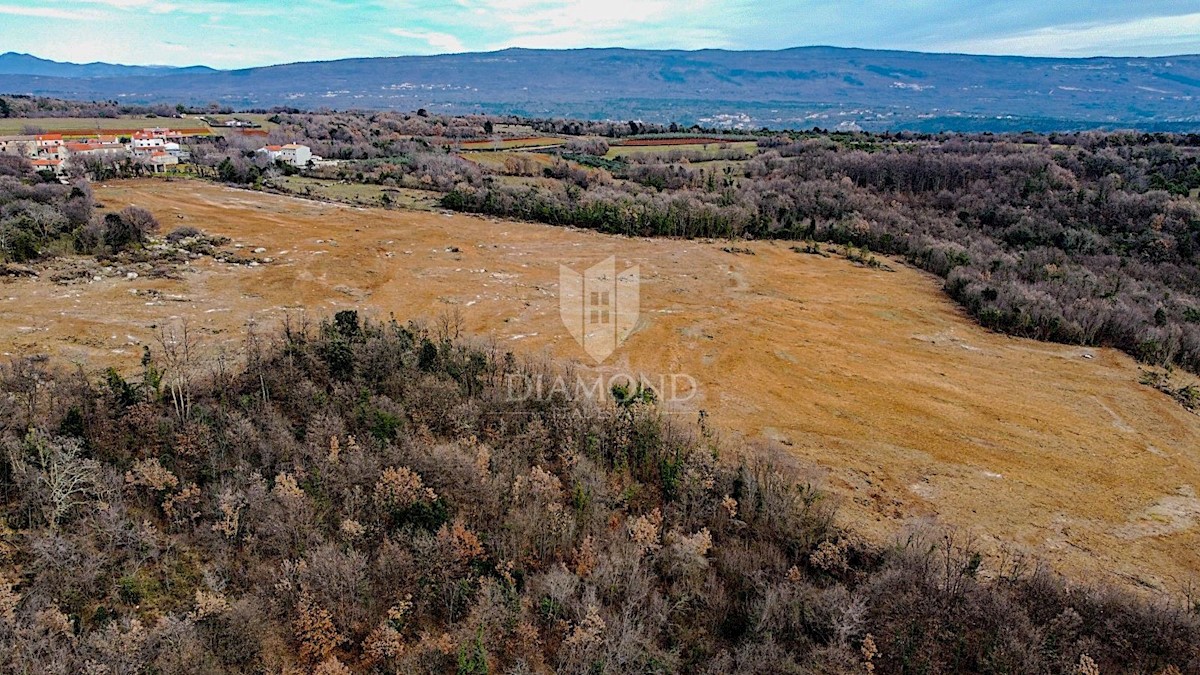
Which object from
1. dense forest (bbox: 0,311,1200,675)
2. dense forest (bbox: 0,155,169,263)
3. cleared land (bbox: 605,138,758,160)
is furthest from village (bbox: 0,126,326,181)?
dense forest (bbox: 0,311,1200,675)

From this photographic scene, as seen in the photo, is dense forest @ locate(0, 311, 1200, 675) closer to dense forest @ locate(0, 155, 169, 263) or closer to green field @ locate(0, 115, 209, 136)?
dense forest @ locate(0, 155, 169, 263)

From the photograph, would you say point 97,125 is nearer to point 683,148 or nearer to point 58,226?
point 58,226

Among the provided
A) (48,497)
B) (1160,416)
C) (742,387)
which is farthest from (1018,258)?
(48,497)

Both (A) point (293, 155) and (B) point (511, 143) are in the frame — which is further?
(B) point (511, 143)

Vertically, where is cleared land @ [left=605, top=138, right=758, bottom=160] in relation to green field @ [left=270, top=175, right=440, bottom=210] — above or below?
above

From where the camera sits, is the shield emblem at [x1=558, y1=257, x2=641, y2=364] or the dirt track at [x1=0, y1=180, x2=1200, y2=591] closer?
the dirt track at [x1=0, y1=180, x2=1200, y2=591]

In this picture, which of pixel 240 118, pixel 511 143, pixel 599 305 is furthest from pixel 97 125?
pixel 599 305

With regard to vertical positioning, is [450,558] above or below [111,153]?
below

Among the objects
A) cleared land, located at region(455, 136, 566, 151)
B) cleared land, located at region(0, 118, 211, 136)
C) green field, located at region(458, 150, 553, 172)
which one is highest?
cleared land, located at region(0, 118, 211, 136)
